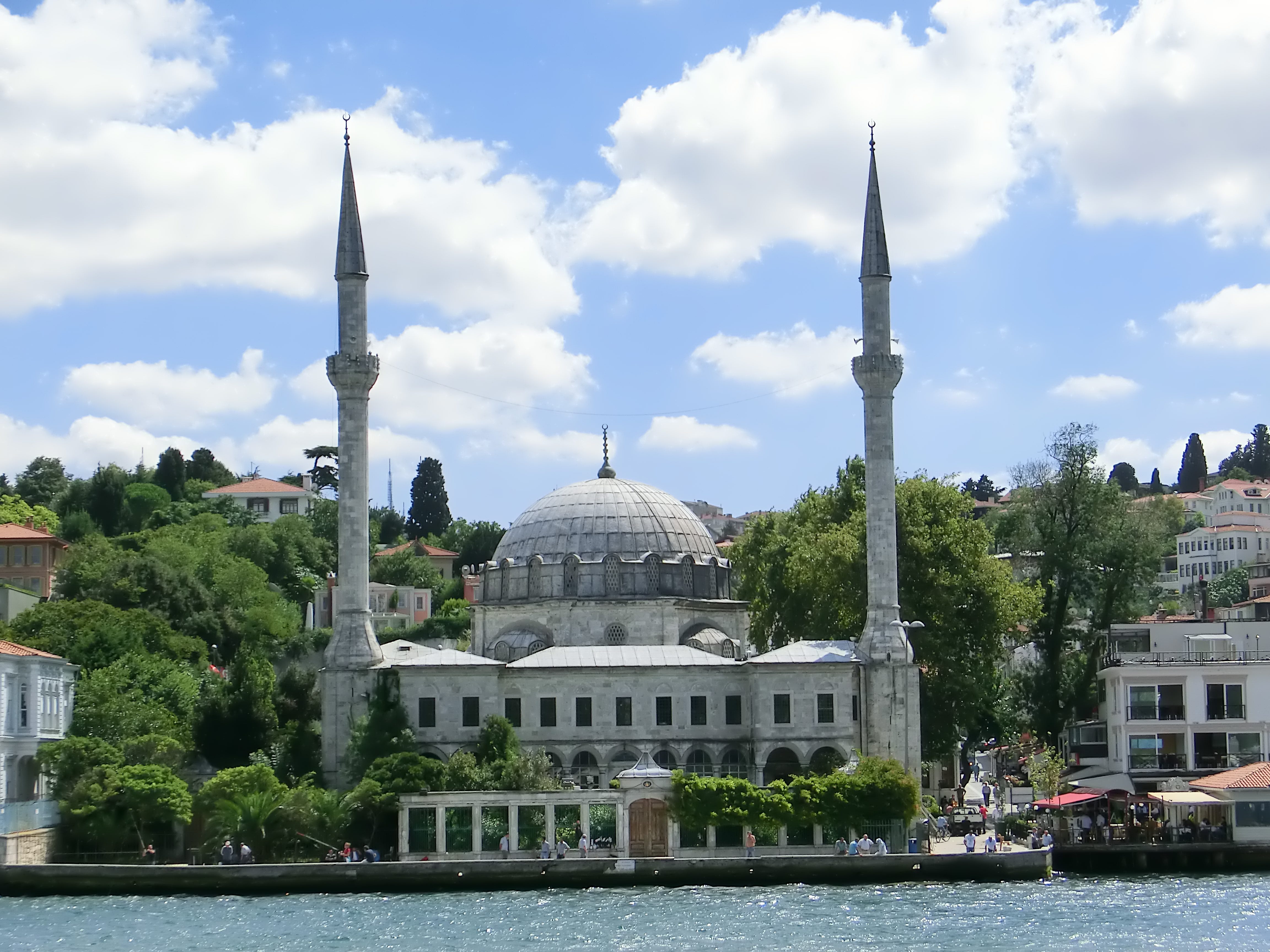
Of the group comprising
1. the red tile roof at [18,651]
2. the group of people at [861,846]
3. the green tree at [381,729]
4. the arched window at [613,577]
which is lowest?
the group of people at [861,846]

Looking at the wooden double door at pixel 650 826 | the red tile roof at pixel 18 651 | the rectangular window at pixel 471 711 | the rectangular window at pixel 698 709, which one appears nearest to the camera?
the wooden double door at pixel 650 826

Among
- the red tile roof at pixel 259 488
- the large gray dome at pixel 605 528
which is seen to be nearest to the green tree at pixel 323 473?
the red tile roof at pixel 259 488

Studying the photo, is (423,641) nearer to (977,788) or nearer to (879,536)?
(977,788)

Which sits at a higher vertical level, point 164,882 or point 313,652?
point 313,652

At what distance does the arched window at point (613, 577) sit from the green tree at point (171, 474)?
2420 inches

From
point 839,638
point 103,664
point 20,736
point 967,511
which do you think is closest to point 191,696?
point 103,664

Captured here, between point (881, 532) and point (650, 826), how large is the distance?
33.0ft

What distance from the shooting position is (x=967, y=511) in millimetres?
56031

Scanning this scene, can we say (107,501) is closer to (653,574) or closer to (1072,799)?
(653,574)

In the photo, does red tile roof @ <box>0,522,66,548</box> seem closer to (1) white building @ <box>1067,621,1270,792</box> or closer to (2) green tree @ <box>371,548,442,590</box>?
(2) green tree @ <box>371,548,442,590</box>

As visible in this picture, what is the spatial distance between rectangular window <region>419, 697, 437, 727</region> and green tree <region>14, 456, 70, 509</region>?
6234 cm

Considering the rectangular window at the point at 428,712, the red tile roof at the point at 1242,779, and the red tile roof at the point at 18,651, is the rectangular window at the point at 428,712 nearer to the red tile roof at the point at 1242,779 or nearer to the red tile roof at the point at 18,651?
the red tile roof at the point at 18,651

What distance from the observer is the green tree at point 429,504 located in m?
112

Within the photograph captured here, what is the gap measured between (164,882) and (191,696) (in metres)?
12.1
